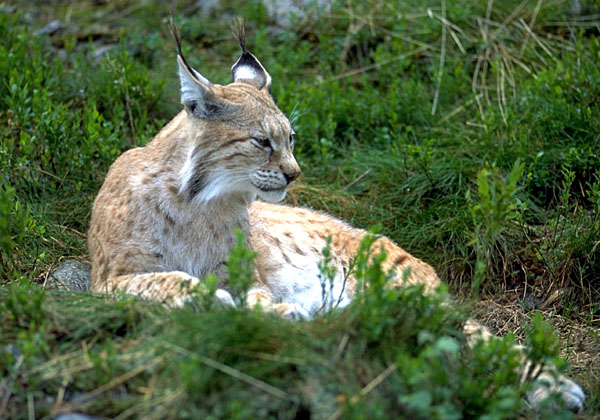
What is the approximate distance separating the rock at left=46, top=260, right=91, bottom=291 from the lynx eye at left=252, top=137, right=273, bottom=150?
136 centimetres

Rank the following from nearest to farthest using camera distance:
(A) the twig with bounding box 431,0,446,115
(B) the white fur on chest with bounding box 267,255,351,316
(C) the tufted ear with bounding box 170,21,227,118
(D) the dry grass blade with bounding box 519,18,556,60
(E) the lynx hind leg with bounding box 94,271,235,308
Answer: (E) the lynx hind leg with bounding box 94,271,235,308 → (C) the tufted ear with bounding box 170,21,227,118 → (B) the white fur on chest with bounding box 267,255,351,316 → (A) the twig with bounding box 431,0,446,115 → (D) the dry grass blade with bounding box 519,18,556,60

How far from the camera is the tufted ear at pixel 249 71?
490 centimetres

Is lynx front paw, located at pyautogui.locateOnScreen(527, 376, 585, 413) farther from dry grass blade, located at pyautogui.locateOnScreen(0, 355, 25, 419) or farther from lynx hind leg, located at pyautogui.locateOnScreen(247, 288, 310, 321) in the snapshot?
dry grass blade, located at pyautogui.locateOnScreen(0, 355, 25, 419)

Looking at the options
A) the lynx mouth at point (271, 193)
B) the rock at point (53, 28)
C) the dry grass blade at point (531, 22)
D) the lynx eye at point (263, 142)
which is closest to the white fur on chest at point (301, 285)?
the lynx mouth at point (271, 193)

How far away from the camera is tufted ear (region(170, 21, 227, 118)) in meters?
4.32

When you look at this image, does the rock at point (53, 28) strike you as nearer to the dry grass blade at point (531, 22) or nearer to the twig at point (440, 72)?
the twig at point (440, 72)

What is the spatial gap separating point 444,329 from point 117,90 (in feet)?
12.9

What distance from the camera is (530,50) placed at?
23.6 feet

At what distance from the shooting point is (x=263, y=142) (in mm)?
4457

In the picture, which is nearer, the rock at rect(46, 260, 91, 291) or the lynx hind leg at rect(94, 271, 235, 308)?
the lynx hind leg at rect(94, 271, 235, 308)

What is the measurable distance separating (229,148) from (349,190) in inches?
80.3

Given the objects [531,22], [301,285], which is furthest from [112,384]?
[531,22]

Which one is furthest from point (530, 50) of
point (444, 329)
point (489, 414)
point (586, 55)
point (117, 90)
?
point (489, 414)

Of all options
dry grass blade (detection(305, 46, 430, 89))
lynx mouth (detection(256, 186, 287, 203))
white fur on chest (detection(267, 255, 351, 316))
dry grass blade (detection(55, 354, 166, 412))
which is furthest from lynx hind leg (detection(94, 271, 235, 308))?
dry grass blade (detection(305, 46, 430, 89))
